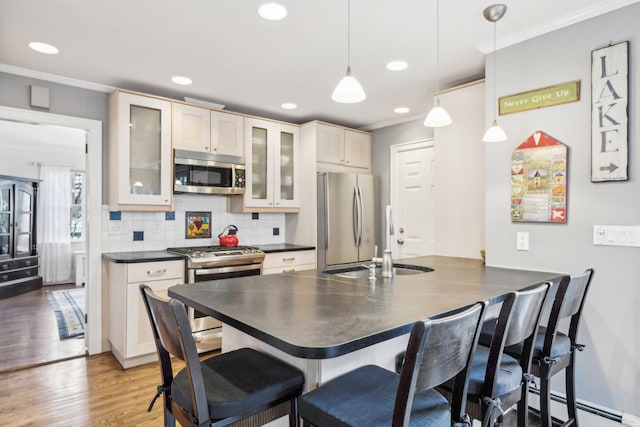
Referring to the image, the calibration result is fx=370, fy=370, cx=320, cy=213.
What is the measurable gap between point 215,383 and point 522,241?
206cm

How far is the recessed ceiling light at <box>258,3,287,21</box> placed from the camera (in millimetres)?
2029

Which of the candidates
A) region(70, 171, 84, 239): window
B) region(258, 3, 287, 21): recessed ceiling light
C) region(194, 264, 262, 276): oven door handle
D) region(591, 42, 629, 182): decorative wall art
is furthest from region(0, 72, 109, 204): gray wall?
region(70, 171, 84, 239): window

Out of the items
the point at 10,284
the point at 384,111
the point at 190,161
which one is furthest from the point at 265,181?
the point at 10,284

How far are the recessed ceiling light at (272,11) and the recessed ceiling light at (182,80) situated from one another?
1245 mm

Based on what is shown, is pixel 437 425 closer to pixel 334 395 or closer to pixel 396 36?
pixel 334 395

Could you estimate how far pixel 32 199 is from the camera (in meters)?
6.47

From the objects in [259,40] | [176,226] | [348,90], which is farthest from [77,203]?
[348,90]

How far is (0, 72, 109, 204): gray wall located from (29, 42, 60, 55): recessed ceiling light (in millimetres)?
564

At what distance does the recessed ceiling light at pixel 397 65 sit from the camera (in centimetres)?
277

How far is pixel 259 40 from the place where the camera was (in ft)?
7.98

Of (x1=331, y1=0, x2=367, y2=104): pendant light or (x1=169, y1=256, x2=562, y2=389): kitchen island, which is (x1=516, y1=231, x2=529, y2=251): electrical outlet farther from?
(x1=331, y1=0, x2=367, y2=104): pendant light

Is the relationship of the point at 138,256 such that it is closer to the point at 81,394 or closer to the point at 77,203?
the point at 81,394

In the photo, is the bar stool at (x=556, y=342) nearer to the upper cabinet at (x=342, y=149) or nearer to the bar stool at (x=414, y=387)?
the bar stool at (x=414, y=387)

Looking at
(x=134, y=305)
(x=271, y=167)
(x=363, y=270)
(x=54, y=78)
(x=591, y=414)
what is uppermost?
(x=54, y=78)
